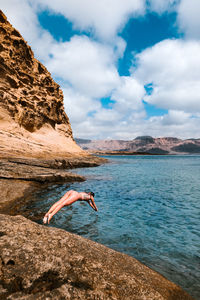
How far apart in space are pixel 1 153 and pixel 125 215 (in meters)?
19.5

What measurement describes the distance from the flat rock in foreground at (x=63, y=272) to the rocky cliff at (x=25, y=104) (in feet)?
76.6

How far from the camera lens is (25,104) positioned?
135 ft

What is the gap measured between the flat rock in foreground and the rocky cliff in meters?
23.4

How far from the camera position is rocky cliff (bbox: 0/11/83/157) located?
31516 millimetres

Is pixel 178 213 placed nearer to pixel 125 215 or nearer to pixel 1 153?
A: pixel 125 215

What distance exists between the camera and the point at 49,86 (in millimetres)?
53688

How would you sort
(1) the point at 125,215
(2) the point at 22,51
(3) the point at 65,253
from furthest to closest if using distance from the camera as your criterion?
(2) the point at 22,51 < (1) the point at 125,215 < (3) the point at 65,253

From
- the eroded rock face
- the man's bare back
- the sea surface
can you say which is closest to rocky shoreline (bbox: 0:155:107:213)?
the sea surface

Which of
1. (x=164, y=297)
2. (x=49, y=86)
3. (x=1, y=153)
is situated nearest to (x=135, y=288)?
(x=164, y=297)

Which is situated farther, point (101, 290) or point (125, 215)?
point (125, 215)

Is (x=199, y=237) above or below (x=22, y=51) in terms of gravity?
below

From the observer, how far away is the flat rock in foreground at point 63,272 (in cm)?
299

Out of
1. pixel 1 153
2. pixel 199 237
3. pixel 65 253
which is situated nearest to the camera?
pixel 65 253

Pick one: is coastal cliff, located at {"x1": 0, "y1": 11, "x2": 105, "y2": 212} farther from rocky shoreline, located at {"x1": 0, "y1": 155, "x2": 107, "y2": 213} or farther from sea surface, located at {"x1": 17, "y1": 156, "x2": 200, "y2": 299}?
sea surface, located at {"x1": 17, "y1": 156, "x2": 200, "y2": 299}
